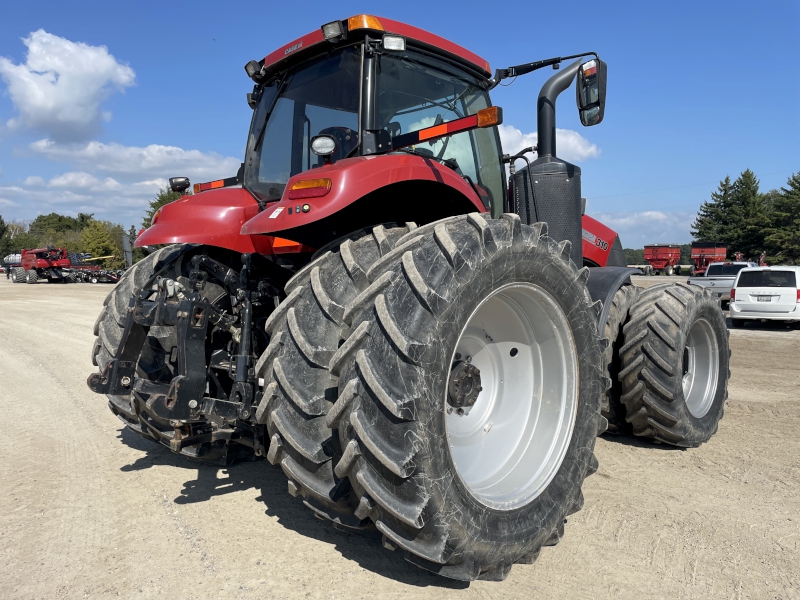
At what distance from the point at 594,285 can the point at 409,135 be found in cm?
202

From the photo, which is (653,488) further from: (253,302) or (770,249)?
(770,249)

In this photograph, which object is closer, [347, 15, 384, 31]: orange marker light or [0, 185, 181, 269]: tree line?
[347, 15, 384, 31]: orange marker light

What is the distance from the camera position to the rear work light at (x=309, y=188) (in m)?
2.43

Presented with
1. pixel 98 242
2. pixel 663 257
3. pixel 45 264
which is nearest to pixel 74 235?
pixel 98 242

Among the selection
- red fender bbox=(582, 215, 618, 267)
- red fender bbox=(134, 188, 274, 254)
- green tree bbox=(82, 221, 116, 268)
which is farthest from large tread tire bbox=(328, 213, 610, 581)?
green tree bbox=(82, 221, 116, 268)

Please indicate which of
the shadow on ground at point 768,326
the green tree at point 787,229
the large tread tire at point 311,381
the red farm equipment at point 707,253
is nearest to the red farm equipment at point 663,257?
the red farm equipment at point 707,253

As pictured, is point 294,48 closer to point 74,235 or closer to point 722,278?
point 722,278

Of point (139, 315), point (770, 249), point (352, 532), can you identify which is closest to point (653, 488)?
point (352, 532)

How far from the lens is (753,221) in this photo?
46.4m

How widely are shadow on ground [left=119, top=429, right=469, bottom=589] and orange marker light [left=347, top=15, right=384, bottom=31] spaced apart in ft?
8.16

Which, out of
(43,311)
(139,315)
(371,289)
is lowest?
(43,311)

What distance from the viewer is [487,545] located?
2.21 metres

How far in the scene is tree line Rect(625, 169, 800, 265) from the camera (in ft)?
137

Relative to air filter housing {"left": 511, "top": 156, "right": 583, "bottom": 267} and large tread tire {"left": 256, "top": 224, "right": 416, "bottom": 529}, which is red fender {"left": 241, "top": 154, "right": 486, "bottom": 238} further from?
air filter housing {"left": 511, "top": 156, "right": 583, "bottom": 267}
